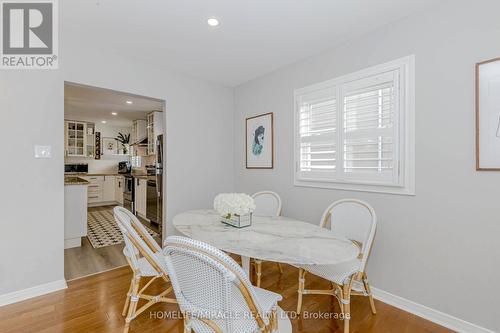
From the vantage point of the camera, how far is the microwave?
21.3 feet

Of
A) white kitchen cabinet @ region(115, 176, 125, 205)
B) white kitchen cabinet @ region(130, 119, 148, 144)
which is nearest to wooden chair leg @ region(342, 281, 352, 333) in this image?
white kitchen cabinet @ region(130, 119, 148, 144)

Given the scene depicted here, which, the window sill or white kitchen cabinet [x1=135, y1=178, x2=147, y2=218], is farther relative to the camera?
white kitchen cabinet [x1=135, y1=178, x2=147, y2=218]

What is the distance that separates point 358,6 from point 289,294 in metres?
2.50

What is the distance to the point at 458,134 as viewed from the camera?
69.7 inches

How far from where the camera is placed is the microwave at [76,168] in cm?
649

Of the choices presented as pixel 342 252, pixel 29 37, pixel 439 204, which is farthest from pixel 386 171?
pixel 29 37

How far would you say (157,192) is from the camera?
4.29 meters

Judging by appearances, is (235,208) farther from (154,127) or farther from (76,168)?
(76,168)

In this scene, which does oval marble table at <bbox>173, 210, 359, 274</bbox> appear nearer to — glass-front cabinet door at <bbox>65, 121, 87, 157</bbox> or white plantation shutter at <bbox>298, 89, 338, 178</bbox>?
white plantation shutter at <bbox>298, 89, 338, 178</bbox>

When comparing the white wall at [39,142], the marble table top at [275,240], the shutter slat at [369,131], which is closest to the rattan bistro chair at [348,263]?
the marble table top at [275,240]

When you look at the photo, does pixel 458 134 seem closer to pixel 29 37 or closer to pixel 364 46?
pixel 364 46

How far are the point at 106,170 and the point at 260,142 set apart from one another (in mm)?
5869

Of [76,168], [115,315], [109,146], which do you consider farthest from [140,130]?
[115,315]

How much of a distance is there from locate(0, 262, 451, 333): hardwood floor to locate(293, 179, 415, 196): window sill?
3.16 feet
